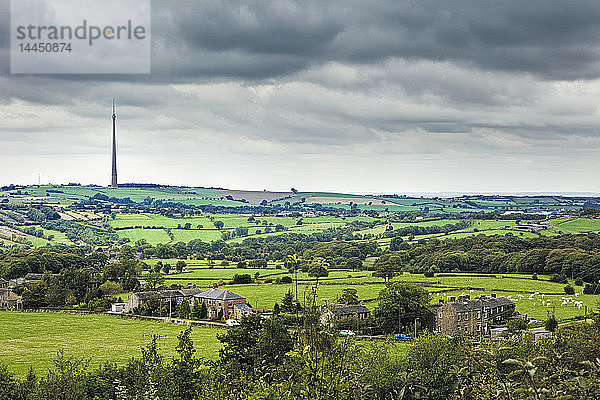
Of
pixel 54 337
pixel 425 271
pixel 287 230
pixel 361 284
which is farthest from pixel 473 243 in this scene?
pixel 287 230

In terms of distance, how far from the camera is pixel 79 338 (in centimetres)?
5000

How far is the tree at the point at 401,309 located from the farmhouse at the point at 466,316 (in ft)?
3.62

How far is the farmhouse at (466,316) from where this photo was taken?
47.7 m

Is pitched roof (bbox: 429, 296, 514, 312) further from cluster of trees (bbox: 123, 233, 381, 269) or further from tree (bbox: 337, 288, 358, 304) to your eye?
cluster of trees (bbox: 123, 233, 381, 269)

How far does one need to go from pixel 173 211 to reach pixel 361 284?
129 metres

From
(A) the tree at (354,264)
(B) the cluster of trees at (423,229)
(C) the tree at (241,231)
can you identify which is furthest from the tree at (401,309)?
(C) the tree at (241,231)

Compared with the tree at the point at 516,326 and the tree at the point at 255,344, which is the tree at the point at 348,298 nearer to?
the tree at the point at 516,326

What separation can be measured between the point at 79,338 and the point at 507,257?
52.7m

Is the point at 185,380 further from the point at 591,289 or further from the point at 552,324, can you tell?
the point at 591,289

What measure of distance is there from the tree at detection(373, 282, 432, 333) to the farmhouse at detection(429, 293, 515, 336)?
43.4 inches

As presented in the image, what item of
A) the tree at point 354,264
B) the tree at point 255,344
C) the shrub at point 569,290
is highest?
the tree at point 255,344

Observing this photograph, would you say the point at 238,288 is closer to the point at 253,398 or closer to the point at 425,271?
the point at 425,271

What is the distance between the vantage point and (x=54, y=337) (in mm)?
50625

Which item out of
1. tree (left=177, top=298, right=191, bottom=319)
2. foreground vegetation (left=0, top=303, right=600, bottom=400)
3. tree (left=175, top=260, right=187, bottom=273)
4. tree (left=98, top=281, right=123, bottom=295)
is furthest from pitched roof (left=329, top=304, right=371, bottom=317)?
tree (left=175, top=260, right=187, bottom=273)
